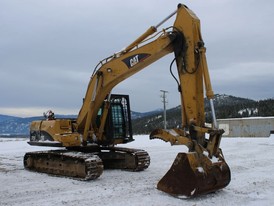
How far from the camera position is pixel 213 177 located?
738 cm

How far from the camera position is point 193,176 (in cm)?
708

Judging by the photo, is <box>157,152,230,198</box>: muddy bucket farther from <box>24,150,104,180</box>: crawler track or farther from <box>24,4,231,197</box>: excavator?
<box>24,150,104,180</box>: crawler track

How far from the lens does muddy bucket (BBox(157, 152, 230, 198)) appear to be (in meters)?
7.09

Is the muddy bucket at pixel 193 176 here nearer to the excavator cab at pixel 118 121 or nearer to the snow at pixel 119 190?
the snow at pixel 119 190

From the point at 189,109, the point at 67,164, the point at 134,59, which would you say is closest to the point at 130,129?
the point at 67,164

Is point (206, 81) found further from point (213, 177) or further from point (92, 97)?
point (92, 97)

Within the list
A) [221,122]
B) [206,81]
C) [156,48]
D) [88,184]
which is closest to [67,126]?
[88,184]

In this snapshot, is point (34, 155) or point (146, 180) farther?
point (34, 155)

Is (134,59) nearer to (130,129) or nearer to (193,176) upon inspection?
(130,129)

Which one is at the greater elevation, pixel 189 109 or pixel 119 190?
pixel 189 109

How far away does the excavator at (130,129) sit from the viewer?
24.1 ft

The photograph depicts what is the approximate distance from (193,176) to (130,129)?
5.02m

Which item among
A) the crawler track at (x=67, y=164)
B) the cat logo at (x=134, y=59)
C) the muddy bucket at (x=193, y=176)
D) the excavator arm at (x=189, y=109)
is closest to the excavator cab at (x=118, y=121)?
the crawler track at (x=67, y=164)

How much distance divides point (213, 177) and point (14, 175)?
590 centimetres
